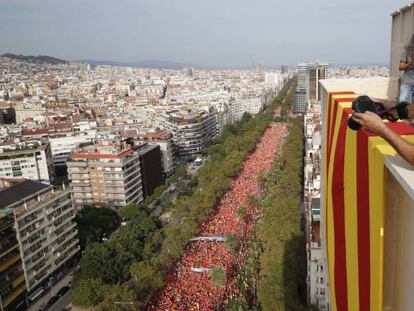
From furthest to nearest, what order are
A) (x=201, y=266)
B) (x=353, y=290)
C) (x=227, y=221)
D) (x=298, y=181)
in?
(x=298, y=181)
(x=227, y=221)
(x=201, y=266)
(x=353, y=290)

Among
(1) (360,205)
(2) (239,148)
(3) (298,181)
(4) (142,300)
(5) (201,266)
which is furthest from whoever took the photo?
(2) (239,148)

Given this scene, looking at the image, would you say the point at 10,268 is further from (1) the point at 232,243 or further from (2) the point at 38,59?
(2) the point at 38,59

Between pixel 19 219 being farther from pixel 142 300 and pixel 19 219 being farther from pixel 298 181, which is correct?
pixel 298 181

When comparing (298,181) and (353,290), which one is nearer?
(353,290)

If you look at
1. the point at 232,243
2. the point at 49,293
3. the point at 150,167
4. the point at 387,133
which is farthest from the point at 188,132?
the point at 387,133

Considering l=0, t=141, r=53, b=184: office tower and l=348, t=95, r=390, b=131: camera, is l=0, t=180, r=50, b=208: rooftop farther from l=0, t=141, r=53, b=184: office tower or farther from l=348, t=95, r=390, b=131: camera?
l=348, t=95, r=390, b=131: camera

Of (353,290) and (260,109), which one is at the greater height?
(353,290)

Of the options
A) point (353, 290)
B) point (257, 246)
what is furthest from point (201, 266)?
point (353, 290)

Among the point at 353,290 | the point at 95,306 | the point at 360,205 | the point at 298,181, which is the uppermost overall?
the point at 360,205
